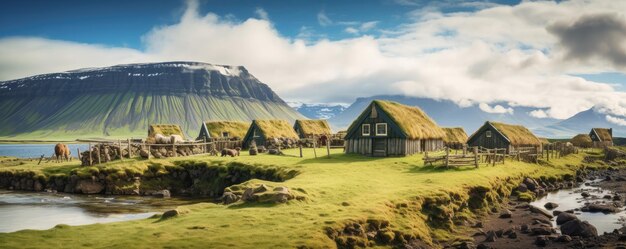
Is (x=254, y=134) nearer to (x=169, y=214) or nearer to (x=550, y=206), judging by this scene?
(x=550, y=206)

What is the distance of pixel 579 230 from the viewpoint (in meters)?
24.2

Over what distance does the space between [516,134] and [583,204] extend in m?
33.0

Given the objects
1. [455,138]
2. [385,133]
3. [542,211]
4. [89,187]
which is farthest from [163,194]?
[455,138]

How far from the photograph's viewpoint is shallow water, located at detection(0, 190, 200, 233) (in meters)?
28.9

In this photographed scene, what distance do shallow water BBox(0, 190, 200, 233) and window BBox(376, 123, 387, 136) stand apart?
23.5 metres

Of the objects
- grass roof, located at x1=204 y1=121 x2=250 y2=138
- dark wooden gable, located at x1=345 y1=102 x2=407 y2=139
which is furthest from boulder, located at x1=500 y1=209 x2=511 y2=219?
grass roof, located at x1=204 y1=121 x2=250 y2=138

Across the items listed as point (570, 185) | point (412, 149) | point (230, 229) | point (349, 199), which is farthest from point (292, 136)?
point (230, 229)

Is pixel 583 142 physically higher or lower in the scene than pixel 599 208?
higher

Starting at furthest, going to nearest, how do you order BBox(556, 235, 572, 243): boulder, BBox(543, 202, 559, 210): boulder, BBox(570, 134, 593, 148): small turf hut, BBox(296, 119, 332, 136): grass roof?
BBox(570, 134, 593, 148): small turf hut < BBox(296, 119, 332, 136): grass roof < BBox(543, 202, 559, 210): boulder < BBox(556, 235, 572, 243): boulder

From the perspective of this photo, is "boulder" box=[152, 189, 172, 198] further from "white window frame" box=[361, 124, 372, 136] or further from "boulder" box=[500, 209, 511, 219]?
"boulder" box=[500, 209, 511, 219]

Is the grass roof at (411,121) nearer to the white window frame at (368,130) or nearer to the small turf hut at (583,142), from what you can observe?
the white window frame at (368,130)

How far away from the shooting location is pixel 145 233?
18.3 m

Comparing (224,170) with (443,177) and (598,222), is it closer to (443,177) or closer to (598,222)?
(443,177)

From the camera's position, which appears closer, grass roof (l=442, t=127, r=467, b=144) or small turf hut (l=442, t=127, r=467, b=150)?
small turf hut (l=442, t=127, r=467, b=150)
